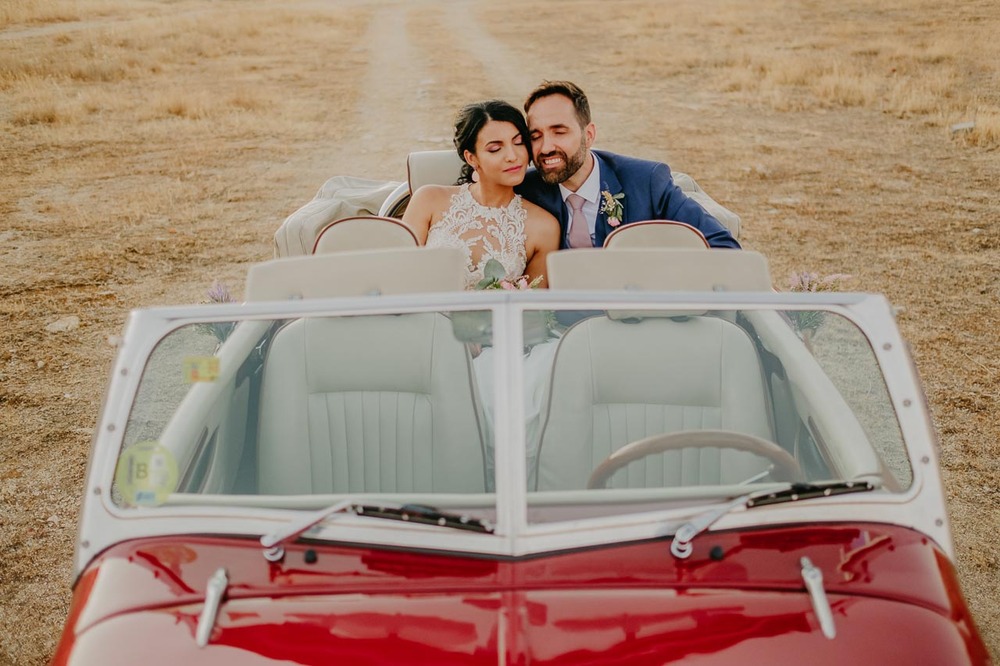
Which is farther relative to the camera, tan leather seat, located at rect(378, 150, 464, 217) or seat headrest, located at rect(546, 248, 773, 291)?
tan leather seat, located at rect(378, 150, 464, 217)

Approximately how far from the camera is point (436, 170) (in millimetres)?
4379

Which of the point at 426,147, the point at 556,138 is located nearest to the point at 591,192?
the point at 556,138

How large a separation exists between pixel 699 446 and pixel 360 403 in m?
0.95

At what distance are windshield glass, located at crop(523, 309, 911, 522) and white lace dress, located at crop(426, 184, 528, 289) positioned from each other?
1.47m

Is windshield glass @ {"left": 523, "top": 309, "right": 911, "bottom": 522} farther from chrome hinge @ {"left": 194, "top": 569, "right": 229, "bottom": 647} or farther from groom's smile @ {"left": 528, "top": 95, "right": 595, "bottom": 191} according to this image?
groom's smile @ {"left": 528, "top": 95, "right": 595, "bottom": 191}

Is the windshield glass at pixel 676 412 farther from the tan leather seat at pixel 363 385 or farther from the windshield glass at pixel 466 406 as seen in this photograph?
the tan leather seat at pixel 363 385

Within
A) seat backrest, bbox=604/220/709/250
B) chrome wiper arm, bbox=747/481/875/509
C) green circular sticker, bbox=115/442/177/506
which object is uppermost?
seat backrest, bbox=604/220/709/250

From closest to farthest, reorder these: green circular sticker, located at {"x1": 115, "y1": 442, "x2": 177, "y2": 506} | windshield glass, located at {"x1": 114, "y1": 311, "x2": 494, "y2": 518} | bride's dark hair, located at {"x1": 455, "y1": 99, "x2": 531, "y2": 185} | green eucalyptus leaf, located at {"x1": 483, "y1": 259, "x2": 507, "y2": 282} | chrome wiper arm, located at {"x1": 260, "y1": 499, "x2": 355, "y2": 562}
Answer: chrome wiper arm, located at {"x1": 260, "y1": 499, "x2": 355, "y2": 562}, green circular sticker, located at {"x1": 115, "y1": 442, "x2": 177, "y2": 506}, windshield glass, located at {"x1": 114, "y1": 311, "x2": 494, "y2": 518}, green eucalyptus leaf, located at {"x1": 483, "y1": 259, "x2": 507, "y2": 282}, bride's dark hair, located at {"x1": 455, "y1": 99, "x2": 531, "y2": 185}

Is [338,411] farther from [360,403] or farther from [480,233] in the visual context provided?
[480,233]

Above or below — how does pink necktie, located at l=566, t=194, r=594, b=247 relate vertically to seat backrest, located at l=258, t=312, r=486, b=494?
above

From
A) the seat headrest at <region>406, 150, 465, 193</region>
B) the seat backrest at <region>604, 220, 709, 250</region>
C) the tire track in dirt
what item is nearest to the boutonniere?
the seat headrest at <region>406, 150, 465, 193</region>

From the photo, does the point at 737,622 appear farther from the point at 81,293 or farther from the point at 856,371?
the point at 81,293

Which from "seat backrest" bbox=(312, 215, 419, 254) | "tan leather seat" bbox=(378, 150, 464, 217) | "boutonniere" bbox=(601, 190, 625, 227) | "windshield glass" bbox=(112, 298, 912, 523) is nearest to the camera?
"windshield glass" bbox=(112, 298, 912, 523)

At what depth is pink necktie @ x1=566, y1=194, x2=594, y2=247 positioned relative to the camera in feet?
13.3
